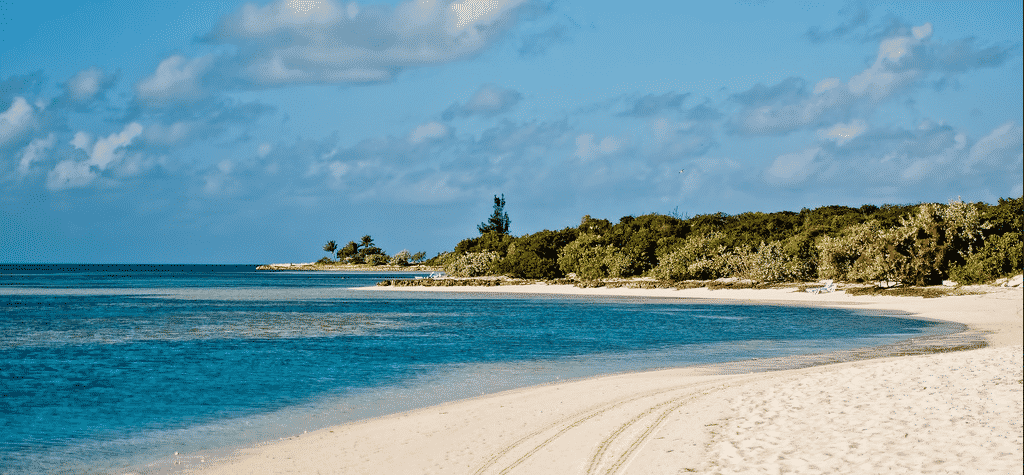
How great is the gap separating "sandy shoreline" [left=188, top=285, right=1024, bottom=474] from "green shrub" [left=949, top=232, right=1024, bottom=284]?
1583 inches

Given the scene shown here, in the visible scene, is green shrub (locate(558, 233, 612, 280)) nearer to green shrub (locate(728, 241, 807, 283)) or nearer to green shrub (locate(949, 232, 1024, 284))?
green shrub (locate(728, 241, 807, 283))

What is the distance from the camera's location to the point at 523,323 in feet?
138

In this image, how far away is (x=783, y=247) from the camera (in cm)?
7269

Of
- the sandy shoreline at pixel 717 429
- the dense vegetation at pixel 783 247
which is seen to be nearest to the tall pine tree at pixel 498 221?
the dense vegetation at pixel 783 247

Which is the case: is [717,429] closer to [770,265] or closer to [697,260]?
[770,265]

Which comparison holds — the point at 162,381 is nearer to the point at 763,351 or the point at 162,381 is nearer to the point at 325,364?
the point at 325,364

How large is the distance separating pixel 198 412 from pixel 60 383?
7.36 m

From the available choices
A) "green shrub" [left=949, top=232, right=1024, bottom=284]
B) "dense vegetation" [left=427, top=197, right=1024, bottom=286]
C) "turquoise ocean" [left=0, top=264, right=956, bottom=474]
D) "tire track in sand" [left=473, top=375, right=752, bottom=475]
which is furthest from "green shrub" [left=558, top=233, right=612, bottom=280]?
"tire track in sand" [left=473, top=375, right=752, bottom=475]

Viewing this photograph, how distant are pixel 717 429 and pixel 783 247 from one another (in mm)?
64944

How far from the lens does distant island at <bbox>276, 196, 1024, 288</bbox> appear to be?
56.9 metres

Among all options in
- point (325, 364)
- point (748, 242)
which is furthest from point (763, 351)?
point (748, 242)

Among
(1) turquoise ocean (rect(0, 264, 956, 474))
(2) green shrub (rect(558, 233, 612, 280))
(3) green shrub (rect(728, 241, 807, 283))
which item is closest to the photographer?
(1) turquoise ocean (rect(0, 264, 956, 474))

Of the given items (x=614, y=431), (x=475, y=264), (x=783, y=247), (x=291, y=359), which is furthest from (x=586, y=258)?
(x=614, y=431)

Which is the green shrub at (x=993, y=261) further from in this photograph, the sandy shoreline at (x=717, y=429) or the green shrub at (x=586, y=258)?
the green shrub at (x=586, y=258)
